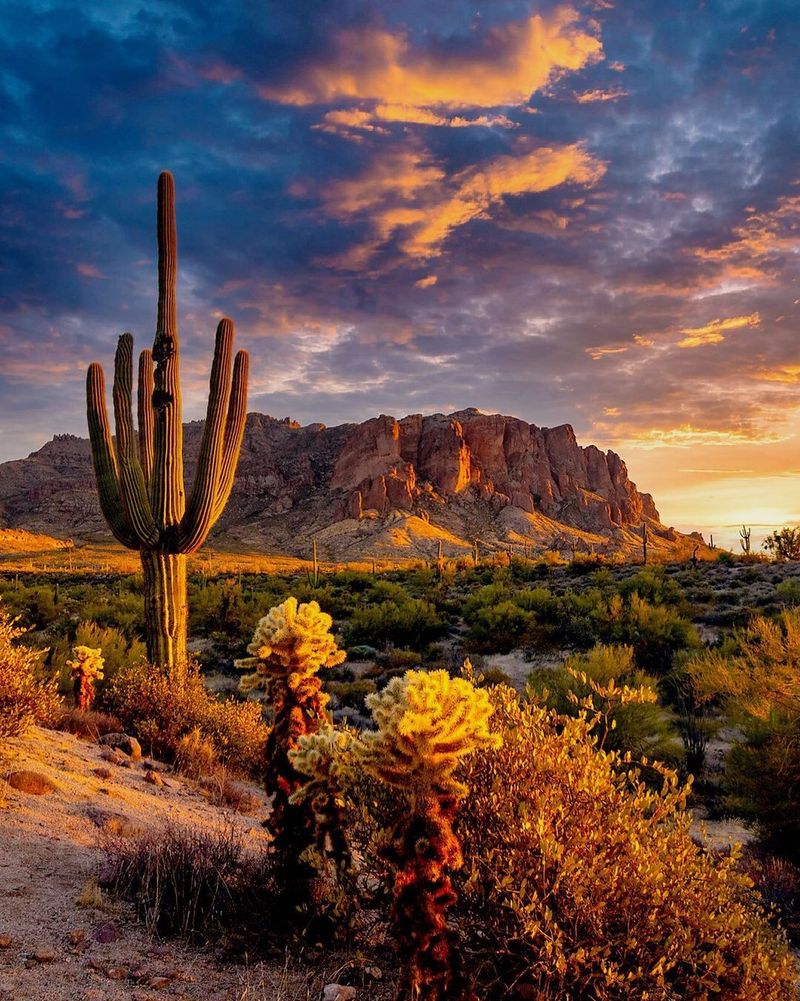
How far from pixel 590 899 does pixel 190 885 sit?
2607mm

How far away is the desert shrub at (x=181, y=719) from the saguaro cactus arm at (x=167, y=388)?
8.76 feet

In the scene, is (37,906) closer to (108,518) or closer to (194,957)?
(194,957)

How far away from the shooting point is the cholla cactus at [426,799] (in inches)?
118

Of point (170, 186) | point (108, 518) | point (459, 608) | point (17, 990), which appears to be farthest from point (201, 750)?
point (459, 608)

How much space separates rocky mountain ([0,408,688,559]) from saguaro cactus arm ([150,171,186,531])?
261ft

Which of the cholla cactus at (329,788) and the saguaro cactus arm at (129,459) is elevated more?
the saguaro cactus arm at (129,459)

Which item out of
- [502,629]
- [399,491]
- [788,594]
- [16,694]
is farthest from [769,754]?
[399,491]

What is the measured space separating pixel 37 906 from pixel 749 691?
8317 millimetres

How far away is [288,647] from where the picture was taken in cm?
449

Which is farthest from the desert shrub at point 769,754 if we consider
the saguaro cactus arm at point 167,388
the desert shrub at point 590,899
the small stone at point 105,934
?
the saguaro cactus arm at point 167,388

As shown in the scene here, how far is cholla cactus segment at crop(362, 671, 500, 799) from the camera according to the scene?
2994 mm

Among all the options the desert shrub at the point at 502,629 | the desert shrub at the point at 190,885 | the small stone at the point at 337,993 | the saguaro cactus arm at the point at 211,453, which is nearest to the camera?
the small stone at the point at 337,993

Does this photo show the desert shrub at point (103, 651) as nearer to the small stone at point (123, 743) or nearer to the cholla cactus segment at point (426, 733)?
the small stone at point (123, 743)

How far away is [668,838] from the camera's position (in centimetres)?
353
